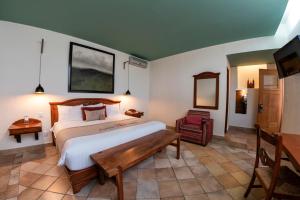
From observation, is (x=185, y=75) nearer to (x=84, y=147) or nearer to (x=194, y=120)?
(x=194, y=120)

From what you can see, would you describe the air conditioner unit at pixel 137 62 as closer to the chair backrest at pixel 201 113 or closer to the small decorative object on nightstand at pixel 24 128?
the chair backrest at pixel 201 113

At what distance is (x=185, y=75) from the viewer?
15.7ft

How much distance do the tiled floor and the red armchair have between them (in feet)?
1.94

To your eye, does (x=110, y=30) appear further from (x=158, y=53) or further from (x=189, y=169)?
(x=189, y=169)

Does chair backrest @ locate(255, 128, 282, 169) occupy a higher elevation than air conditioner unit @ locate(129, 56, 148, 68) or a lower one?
lower

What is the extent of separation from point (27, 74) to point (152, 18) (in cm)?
302

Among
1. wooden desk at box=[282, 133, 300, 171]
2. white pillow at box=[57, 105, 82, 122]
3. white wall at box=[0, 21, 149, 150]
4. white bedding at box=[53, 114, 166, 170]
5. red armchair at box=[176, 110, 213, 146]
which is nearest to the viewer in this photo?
wooden desk at box=[282, 133, 300, 171]

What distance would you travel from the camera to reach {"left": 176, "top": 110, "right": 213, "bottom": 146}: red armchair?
3.55 meters

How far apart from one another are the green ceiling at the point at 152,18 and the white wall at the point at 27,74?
0.25 meters

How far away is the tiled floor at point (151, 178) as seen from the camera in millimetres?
1813

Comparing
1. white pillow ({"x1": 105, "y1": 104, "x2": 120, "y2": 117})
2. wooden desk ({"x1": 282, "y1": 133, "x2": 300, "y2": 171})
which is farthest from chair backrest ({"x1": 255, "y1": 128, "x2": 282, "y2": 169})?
white pillow ({"x1": 105, "y1": 104, "x2": 120, "y2": 117})

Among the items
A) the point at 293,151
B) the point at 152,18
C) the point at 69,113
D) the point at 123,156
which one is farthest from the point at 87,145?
the point at 152,18

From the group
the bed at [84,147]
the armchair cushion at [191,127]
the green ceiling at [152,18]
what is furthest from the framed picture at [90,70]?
the armchair cushion at [191,127]

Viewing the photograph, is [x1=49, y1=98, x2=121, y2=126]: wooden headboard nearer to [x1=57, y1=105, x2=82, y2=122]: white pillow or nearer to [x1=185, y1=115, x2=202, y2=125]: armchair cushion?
[x1=57, y1=105, x2=82, y2=122]: white pillow
